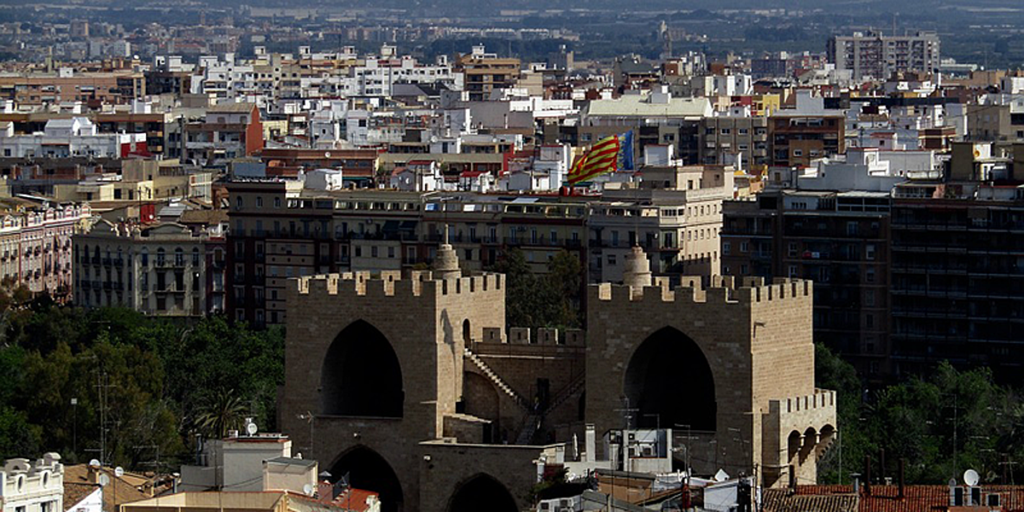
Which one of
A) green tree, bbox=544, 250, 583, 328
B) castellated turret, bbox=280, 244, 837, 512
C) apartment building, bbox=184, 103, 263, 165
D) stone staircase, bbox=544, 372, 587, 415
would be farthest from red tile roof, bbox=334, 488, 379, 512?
apartment building, bbox=184, 103, 263, 165

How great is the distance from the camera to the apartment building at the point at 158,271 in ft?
312

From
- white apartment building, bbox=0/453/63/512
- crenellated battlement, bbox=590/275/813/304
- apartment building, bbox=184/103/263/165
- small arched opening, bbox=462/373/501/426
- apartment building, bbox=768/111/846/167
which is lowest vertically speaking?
apartment building, bbox=184/103/263/165

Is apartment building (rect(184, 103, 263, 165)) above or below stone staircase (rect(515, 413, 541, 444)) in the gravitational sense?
below

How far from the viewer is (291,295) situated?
5691 centimetres

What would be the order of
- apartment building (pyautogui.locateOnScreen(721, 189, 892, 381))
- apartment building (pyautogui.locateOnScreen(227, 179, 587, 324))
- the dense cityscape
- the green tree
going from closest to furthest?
the dense cityscape < the green tree < apartment building (pyautogui.locateOnScreen(721, 189, 892, 381)) < apartment building (pyautogui.locateOnScreen(227, 179, 587, 324))

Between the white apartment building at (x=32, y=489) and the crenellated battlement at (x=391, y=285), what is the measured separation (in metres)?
13.5

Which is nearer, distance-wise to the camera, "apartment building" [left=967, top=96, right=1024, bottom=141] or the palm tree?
the palm tree

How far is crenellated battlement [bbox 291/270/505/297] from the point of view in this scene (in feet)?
183

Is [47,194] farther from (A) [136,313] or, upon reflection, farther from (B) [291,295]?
(B) [291,295]

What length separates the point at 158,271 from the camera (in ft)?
315

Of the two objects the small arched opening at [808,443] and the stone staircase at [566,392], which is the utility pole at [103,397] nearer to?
the stone staircase at [566,392]

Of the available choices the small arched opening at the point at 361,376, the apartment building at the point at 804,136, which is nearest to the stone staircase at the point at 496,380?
the small arched opening at the point at 361,376

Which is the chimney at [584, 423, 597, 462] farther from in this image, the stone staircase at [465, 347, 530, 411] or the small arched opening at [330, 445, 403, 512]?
the small arched opening at [330, 445, 403, 512]

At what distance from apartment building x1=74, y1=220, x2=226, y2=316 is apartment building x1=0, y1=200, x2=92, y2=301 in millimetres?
4780
